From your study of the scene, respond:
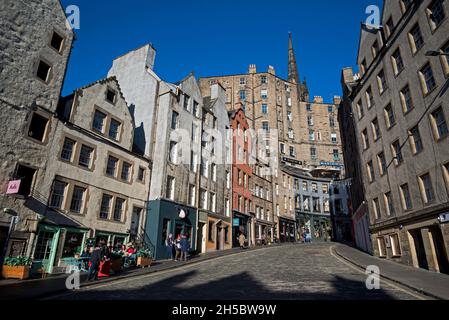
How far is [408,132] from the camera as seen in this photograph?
18.5m

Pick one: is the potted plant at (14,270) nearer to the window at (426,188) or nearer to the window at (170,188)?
the window at (170,188)

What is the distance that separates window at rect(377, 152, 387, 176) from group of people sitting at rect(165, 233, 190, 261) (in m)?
15.7

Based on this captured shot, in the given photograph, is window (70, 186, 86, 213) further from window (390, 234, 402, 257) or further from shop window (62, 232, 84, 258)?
window (390, 234, 402, 257)

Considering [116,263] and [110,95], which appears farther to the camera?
[110,95]

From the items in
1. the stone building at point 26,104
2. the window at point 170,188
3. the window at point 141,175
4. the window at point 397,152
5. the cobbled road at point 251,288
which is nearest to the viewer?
the cobbled road at point 251,288

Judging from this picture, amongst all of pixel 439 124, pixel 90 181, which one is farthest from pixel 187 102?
pixel 439 124

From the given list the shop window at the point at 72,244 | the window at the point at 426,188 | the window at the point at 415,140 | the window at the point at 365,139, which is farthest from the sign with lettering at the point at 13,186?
the window at the point at 365,139

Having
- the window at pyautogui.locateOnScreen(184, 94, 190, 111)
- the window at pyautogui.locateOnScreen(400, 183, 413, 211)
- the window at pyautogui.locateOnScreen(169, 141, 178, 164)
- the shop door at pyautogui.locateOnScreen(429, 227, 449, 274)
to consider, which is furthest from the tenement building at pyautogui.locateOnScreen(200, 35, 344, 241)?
the shop door at pyautogui.locateOnScreen(429, 227, 449, 274)

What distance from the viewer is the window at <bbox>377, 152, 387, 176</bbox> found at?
2181cm

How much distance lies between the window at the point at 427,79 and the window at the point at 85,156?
21245mm

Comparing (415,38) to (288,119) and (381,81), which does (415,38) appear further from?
(288,119)

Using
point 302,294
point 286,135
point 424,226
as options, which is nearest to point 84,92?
point 302,294

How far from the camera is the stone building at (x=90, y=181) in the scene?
53.4 ft

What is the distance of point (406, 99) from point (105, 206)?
21.6 m
